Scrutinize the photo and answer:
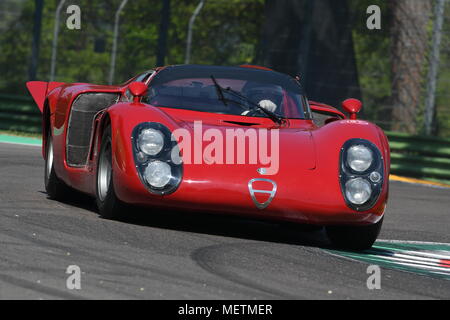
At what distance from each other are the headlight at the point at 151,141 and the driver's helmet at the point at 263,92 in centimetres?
135

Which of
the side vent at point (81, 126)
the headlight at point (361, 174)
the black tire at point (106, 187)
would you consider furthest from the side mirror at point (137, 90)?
the headlight at point (361, 174)

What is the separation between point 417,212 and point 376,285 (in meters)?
5.16

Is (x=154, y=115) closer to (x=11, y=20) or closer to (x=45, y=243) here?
(x=45, y=243)

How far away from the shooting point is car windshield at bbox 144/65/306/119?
7723mm

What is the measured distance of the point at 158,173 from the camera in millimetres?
6637

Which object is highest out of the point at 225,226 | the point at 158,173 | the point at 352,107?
the point at 352,107

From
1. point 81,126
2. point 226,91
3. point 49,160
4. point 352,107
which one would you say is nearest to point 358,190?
point 352,107

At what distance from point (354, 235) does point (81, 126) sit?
2.25 m

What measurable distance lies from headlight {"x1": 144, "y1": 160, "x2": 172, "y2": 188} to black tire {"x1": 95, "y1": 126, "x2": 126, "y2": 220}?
37 cm

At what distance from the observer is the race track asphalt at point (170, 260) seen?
4.81 m

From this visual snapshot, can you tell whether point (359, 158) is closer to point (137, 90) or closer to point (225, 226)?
point (225, 226)

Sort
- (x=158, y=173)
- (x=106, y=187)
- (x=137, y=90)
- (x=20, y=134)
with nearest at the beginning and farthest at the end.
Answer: (x=158, y=173) < (x=106, y=187) < (x=137, y=90) < (x=20, y=134)

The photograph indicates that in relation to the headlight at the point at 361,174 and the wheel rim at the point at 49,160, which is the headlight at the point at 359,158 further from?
the wheel rim at the point at 49,160

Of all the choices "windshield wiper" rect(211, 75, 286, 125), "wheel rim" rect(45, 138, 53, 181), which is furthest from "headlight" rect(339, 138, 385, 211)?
"wheel rim" rect(45, 138, 53, 181)
